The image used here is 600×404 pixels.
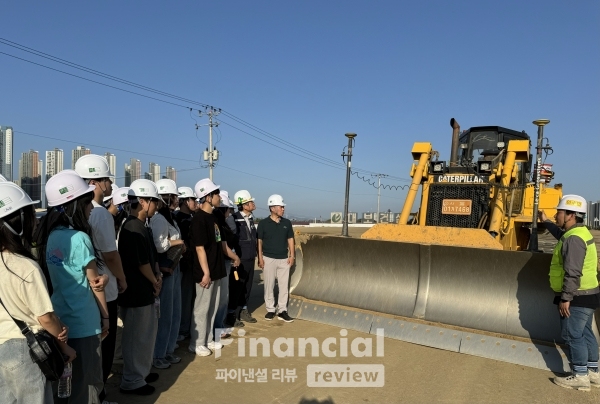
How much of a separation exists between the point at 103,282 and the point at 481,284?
4301 mm

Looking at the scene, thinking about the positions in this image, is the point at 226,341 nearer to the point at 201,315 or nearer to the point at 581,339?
the point at 201,315

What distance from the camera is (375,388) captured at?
13.5ft

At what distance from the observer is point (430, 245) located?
5664 millimetres

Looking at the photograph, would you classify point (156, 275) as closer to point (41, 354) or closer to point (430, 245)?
point (41, 354)

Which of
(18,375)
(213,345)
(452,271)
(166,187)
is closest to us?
(18,375)

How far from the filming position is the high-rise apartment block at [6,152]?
81.4ft

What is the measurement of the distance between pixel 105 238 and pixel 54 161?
100.0 feet

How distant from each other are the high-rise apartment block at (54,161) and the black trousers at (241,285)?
26715 mm

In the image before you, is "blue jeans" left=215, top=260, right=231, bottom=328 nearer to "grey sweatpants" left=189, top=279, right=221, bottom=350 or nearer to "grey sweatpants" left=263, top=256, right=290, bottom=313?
"grey sweatpants" left=189, top=279, right=221, bottom=350

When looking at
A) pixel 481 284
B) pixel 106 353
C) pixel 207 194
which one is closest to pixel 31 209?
pixel 106 353

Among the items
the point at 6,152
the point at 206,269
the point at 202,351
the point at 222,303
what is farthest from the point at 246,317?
the point at 6,152

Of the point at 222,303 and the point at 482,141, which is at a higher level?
the point at 482,141

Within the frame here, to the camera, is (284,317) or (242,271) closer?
(284,317)

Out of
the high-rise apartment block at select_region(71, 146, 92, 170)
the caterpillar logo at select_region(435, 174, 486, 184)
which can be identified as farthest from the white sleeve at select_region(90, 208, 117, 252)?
the high-rise apartment block at select_region(71, 146, 92, 170)
